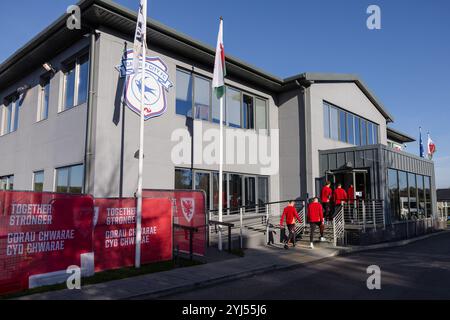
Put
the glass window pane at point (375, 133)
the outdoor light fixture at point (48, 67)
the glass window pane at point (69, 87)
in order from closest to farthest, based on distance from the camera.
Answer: the glass window pane at point (69, 87) → the outdoor light fixture at point (48, 67) → the glass window pane at point (375, 133)

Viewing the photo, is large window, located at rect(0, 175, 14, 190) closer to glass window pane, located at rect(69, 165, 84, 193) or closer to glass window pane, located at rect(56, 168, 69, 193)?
glass window pane, located at rect(56, 168, 69, 193)

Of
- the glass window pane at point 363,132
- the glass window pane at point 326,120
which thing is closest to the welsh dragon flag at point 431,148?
the glass window pane at point 363,132

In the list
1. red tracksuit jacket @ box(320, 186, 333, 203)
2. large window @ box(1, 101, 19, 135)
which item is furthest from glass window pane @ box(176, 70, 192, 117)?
large window @ box(1, 101, 19, 135)

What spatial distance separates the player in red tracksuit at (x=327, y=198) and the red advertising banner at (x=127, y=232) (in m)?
7.74

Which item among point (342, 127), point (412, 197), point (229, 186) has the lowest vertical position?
point (412, 197)

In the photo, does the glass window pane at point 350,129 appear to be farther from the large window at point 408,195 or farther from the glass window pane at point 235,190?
the glass window pane at point 235,190

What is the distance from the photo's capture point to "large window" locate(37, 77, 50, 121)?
15.9 m

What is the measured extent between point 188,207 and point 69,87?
669 centimetres

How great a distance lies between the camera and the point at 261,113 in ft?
64.1

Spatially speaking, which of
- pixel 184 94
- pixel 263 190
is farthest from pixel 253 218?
pixel 184 94

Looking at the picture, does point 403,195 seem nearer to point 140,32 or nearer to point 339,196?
point 339,196

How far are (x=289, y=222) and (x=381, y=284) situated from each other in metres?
5.97

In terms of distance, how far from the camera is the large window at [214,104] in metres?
15.4
